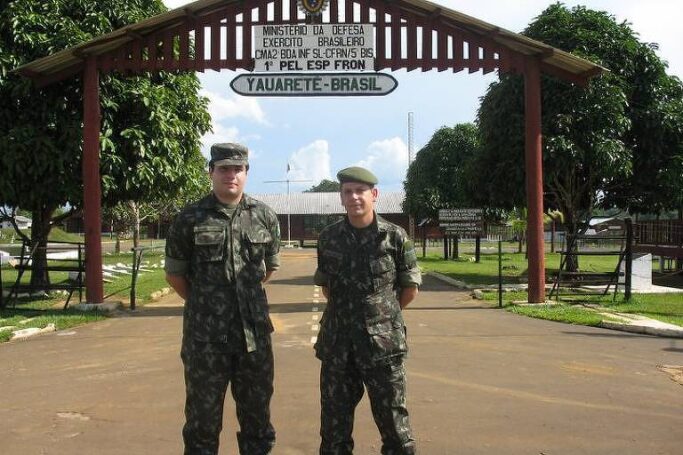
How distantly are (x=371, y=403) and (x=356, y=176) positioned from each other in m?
1.36

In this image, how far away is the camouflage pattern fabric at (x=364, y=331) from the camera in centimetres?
363

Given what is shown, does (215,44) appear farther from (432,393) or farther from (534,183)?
(432,393)

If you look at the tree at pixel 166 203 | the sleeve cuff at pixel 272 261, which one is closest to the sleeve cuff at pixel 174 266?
the sleeve cuff at pixel 272 261

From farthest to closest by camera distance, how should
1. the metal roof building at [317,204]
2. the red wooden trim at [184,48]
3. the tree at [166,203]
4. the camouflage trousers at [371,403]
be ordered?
the metal roof building at [317,204], the tree at [166,203], the red wooden trim at [184,48], the camouflage trousers at [371,403]

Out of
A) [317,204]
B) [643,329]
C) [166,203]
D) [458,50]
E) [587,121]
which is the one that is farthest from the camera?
[317,204]

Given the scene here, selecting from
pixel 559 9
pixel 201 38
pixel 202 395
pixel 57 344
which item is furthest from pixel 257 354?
pixel 559 9

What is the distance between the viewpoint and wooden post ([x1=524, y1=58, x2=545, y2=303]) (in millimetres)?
11930

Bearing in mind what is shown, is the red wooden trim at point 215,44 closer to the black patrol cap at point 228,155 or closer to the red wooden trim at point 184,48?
the red wooden trim at point 184,48

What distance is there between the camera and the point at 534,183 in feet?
39.7

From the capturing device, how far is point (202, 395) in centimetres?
362

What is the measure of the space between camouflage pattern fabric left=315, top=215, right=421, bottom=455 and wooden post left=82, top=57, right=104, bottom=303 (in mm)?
8637

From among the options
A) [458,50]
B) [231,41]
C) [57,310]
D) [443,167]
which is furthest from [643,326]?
[443,167]

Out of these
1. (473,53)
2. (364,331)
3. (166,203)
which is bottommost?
(364,331)

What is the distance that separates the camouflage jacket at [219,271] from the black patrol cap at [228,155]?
25cm
